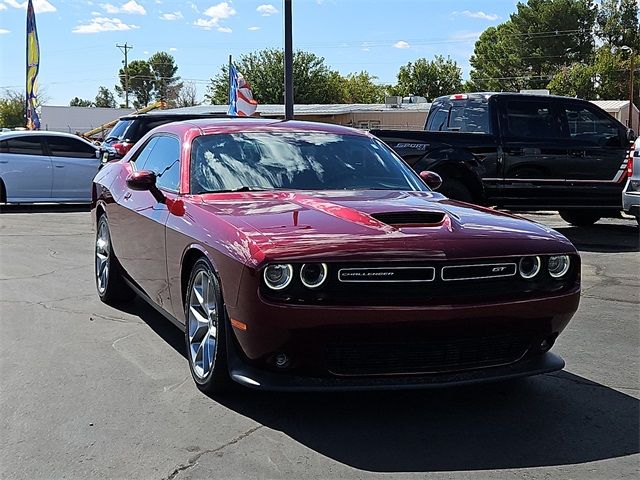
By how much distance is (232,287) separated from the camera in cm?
386

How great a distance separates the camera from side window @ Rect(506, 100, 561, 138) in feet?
37.2

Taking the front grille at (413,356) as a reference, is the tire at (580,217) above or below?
below

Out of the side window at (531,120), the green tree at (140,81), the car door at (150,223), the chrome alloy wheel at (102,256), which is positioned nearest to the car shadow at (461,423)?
the car door at (150,223)

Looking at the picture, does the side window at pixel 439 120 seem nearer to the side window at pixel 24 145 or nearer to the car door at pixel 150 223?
the car door at pixel 150 223

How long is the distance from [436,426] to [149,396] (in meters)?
1.59

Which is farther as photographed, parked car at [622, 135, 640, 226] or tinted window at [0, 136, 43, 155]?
tinted window at [0, 136, 43, 155]

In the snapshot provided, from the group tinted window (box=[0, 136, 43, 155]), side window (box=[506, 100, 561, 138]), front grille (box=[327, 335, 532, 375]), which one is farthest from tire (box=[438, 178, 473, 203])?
tinted window (box=[0, 136, 43, 155])

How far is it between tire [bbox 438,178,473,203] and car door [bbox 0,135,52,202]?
836 cm

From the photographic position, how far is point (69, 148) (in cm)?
1578

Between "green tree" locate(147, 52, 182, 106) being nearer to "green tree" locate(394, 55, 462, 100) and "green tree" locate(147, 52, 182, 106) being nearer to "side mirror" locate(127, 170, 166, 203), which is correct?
"green tree" locate(394, 55, 462, 100)

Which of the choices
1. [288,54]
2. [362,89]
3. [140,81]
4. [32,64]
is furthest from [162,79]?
[288,54]

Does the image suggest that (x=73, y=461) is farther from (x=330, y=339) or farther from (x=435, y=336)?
(x=435, y=336)

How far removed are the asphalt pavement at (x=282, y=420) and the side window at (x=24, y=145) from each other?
10196 millimetres

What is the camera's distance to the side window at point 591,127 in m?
11.5
